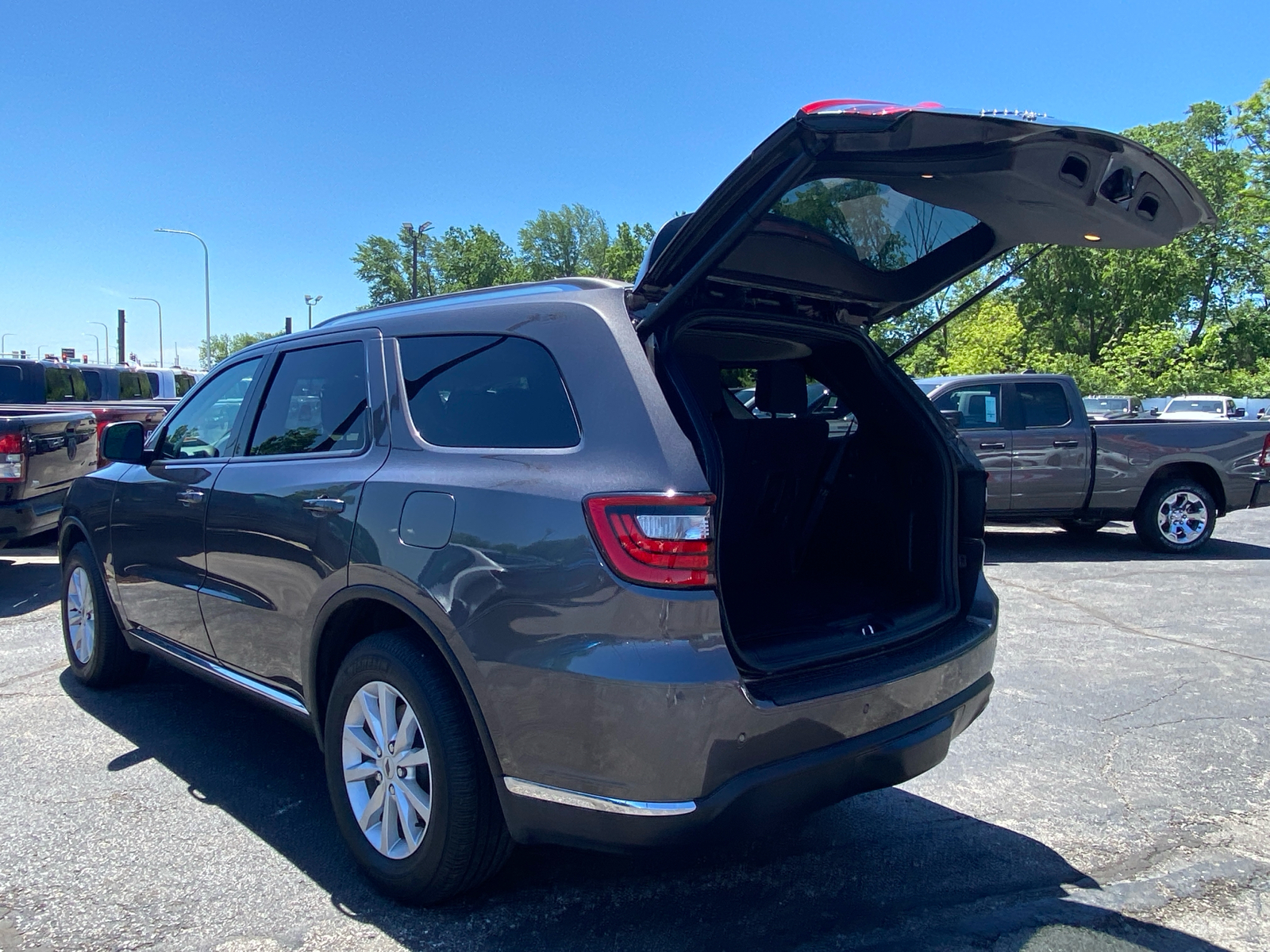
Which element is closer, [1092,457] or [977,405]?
[1092,457]

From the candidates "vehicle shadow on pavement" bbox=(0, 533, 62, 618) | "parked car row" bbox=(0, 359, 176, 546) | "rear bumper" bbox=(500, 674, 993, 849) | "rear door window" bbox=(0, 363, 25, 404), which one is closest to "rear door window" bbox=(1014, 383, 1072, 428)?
"rear bumper" bbox=(500, 674, 993, 849)

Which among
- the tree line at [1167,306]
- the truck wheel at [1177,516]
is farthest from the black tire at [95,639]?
the tree line at [1167,306]

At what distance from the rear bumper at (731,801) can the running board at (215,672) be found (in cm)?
122

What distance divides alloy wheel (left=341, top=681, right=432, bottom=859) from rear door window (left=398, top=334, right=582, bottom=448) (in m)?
0.83

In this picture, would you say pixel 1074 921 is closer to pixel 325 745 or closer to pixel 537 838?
pixel 537 838

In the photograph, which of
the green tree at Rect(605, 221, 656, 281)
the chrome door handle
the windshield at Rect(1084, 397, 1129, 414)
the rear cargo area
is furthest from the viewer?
the green tree at Rect(605, 221, 656, 281)

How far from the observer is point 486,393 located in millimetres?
2811

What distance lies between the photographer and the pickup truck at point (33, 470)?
6.75 meters

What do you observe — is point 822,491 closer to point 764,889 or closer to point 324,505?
point 764,889

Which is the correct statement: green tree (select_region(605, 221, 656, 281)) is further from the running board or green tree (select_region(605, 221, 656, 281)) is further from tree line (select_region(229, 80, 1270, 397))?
the running board

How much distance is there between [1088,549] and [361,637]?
29.6ft

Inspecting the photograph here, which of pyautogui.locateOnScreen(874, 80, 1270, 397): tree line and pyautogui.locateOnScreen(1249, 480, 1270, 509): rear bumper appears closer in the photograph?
pyautogui.locateOnScreen(1249, 480, 1270, 509): rear bumper

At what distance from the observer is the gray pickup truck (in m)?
9.22

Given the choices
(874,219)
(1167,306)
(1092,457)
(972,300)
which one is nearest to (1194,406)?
(1167,306)
